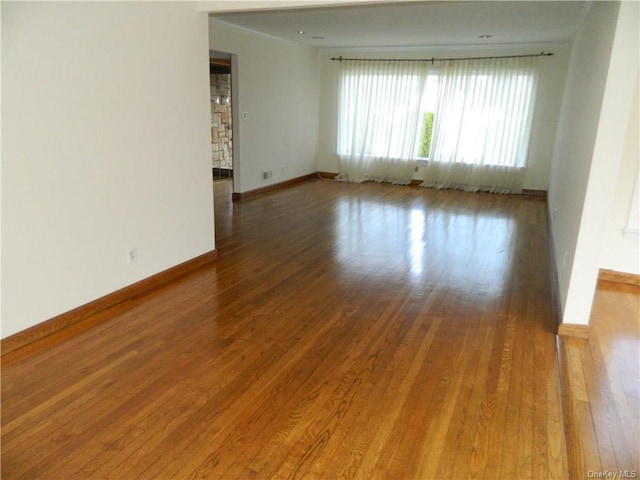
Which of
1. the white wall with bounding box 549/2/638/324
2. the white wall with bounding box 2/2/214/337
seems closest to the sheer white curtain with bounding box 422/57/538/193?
the white wall with bounding box 549/2/638/324

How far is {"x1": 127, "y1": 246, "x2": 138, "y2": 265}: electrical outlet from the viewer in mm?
A: 3277

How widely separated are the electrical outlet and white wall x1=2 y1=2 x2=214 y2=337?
0.04 m

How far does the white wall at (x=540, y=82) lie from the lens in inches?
291

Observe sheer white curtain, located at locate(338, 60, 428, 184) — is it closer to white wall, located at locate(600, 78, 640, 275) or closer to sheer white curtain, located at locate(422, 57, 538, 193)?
sheer white curtain, located at locate(422, 57, 538, 193)

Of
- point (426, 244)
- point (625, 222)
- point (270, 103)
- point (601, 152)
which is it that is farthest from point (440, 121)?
point (601, 152)

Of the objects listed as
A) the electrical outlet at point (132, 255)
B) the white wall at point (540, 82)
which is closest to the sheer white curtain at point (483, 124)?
the white wall at point (540, 82)

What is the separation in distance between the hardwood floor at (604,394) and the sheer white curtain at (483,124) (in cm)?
497

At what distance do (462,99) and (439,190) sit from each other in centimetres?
159

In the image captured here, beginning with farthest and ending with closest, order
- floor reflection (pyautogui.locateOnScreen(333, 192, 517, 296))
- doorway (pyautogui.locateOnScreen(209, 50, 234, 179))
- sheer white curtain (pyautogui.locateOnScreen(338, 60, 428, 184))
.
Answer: doorway (pyautogui.locateOnScreen(209, 50, 234, 179)) → sheer white curtain (pyautogui.locateOnScreen(338, 60, 428, 184)) → floor reflection (pyautogui.locateOnScreen(333, 192, 517, 296))

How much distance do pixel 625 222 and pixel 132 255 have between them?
3.96 m

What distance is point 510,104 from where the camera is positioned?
7.70 metres

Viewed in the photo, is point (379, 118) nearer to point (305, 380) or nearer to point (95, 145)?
point (95, 145)

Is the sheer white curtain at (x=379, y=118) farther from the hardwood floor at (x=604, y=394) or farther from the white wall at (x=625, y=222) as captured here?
the hardwood floor at (x=604, y=394)

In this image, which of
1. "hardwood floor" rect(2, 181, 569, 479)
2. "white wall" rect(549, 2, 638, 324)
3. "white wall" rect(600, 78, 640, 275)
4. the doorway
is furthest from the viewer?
the doorway
